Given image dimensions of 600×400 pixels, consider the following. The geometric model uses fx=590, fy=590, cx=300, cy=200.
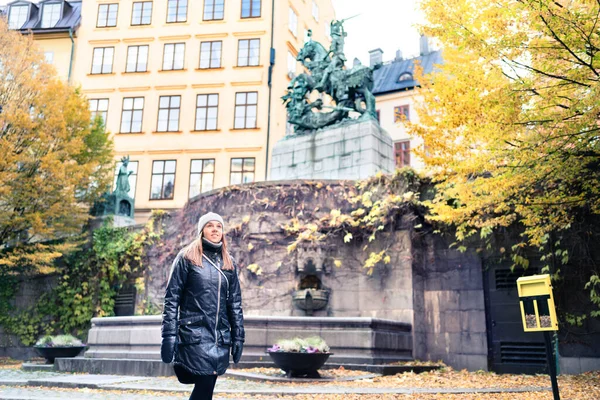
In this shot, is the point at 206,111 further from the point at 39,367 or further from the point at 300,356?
the point at 300,356

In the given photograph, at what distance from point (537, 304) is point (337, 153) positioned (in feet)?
41.1

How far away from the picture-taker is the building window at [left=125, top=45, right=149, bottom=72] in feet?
117

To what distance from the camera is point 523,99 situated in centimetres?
967

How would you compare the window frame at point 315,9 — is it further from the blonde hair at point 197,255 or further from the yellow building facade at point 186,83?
the blonde hair at point 197,255

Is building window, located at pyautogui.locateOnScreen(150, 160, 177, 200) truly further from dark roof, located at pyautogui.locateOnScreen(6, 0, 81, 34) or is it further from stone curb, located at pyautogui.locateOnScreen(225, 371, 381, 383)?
stone curb, located at pyautogui.locateOnScreen(225, 371, 381, 383)

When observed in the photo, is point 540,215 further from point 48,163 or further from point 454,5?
point 48,163

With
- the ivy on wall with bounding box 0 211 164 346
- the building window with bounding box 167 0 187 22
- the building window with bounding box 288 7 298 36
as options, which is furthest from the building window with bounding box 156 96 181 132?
the ivy on wall with bounding box 0 211 164 346

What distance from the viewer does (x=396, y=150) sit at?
148 feet

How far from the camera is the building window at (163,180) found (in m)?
33.2

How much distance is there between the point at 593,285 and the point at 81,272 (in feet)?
58.8

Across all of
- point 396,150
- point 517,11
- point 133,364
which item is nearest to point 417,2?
point 517,11

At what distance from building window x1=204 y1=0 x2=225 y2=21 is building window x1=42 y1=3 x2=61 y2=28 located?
1019 centimetres

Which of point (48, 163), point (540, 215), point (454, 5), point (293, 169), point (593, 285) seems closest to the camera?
point (454, 5)

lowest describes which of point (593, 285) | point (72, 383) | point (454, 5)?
point (72, 383)
